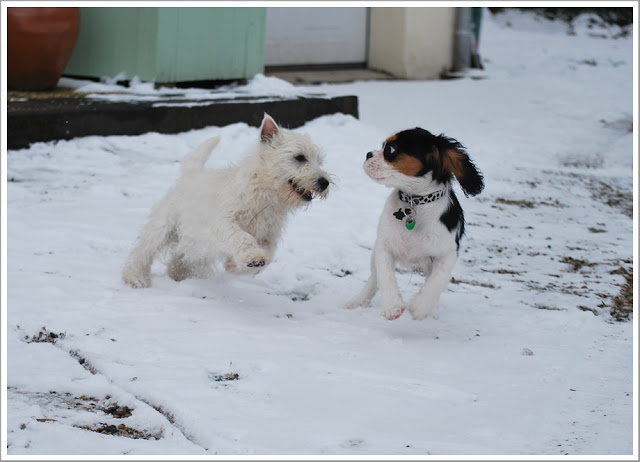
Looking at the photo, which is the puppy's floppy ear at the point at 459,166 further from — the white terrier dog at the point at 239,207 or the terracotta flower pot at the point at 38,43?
the terracotta flower pot at the point at 38,43

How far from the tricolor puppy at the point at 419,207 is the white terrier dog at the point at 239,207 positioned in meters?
0.40

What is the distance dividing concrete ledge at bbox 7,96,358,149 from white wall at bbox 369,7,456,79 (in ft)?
14.9

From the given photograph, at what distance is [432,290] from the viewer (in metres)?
4.15

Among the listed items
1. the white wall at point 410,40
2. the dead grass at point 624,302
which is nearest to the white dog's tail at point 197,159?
the dead grass at point 624,302

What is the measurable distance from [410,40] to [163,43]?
5.45 meters

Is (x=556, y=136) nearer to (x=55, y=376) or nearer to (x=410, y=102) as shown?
(x=410, y=102)

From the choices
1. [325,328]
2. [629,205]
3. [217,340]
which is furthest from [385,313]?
[629,205]

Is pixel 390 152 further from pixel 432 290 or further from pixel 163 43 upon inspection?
pixel 163 43

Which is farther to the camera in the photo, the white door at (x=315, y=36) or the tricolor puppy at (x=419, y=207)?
the white door at (x=315, y=36)

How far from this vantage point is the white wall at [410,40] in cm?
1304

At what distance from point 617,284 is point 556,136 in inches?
205

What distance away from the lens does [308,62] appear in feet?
42.2

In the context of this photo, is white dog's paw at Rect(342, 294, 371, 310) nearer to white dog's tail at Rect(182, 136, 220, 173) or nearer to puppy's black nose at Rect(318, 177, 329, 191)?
puppy's black nose at Rect(318, 177, 329, 191)

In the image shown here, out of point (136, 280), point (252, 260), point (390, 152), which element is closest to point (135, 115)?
point (136, 280)
